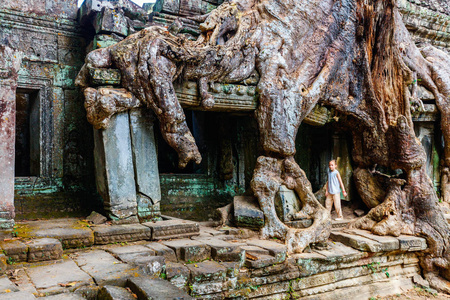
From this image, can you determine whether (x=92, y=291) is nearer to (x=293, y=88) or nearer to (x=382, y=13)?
(x=293, y=88)

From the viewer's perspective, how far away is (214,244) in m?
4.62

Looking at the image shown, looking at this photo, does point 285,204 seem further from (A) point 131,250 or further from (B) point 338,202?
(A) point 131,250

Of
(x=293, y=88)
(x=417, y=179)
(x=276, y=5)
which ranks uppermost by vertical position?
(x=276, y=5)

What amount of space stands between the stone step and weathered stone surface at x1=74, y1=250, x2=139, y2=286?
0.13 metres

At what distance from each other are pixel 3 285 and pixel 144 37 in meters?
3.45

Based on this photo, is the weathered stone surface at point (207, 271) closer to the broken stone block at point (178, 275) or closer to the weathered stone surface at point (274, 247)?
the broken stone block at point (178, 275)

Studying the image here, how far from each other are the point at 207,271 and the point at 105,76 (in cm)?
270

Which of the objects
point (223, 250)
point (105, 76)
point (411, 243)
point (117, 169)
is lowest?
point (411, 243)

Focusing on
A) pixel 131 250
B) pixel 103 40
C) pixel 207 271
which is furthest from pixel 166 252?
pixel 103 40

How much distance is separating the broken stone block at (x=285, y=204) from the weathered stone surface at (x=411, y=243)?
6.25 feet

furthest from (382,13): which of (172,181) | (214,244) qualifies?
(214,244)

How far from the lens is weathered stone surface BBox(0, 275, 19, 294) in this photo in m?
2.80

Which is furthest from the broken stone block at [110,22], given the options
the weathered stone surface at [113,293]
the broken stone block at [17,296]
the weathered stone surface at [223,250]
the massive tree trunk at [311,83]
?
the broken stone block at [17,296]

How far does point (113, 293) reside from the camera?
116 inches
